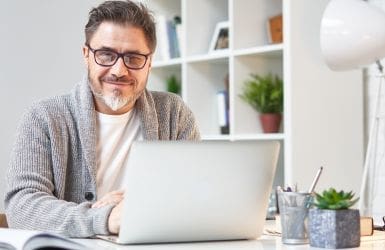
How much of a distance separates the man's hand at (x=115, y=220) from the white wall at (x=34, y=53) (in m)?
1.26

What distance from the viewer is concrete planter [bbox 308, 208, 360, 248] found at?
1560mm

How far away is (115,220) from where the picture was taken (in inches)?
66.4

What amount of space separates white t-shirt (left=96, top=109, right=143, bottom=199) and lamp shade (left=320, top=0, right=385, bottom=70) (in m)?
0.89

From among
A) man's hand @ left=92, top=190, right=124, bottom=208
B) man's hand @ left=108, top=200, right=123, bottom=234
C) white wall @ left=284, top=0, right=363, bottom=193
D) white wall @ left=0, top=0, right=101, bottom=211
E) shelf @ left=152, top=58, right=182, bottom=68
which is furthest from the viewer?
shelf @ left=152, top=58, right=182, bottom=68

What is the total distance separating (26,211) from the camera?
1.89 meters

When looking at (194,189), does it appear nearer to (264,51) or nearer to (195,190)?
(195,190)

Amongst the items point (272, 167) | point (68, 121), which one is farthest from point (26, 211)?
point (272, 167)

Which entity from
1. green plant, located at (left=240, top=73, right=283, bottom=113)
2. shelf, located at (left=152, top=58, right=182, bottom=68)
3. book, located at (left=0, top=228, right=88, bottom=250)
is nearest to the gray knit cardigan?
book, located at (left=0, top=228, right=88, bottom=250)

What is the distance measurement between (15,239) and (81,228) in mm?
297

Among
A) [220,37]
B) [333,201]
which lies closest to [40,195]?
[333,201]

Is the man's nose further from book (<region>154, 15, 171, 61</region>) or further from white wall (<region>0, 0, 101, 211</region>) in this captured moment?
book (<region>154, 15, 171, 61</region>)

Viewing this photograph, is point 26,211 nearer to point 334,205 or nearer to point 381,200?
point 334,205

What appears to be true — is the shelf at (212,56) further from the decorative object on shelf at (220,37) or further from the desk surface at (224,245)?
the desk surface at (224,245)

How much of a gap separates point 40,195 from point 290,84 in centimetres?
158
